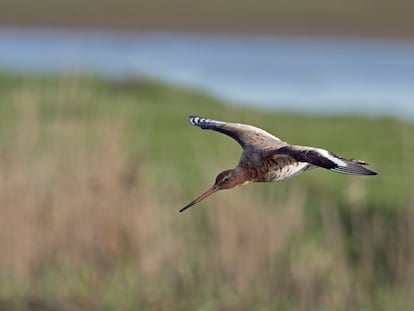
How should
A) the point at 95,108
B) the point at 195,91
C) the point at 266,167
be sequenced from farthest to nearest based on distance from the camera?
the point at 195,91, the point at 95,108, the point at 266,167

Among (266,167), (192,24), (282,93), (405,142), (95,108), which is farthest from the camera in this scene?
(192,24)

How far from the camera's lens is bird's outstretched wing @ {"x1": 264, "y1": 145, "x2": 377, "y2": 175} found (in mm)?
2447

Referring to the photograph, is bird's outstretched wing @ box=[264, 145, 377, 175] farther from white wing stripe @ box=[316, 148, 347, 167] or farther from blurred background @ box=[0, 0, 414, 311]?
blurred background @ box=[0, 0, 414, 311]

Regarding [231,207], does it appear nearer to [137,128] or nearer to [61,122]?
[61,122]

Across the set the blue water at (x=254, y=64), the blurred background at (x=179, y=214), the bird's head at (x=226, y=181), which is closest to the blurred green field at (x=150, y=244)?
the blurred background at (x=179, y=214)

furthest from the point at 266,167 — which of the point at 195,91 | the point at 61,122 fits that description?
the point at 195,91

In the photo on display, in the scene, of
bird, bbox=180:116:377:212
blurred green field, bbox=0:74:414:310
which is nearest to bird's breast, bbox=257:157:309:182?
bird, bbox=180:116:377:212

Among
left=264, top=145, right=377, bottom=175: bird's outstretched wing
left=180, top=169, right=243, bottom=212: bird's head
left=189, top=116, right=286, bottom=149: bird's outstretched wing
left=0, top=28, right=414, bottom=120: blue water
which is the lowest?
left=180, top=169, right=243, bottom=212: bird's head

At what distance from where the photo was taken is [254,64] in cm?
2608

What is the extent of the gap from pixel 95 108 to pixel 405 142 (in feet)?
11.8

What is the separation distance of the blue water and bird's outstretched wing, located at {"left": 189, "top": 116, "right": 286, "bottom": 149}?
1274cm

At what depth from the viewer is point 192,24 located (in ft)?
100

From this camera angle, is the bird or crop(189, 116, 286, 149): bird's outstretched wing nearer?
the bird

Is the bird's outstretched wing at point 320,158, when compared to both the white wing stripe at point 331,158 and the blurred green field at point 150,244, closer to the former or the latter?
the white wing stripe at point 331,158
